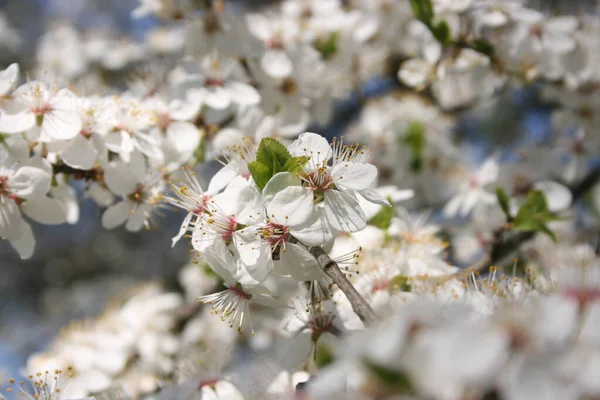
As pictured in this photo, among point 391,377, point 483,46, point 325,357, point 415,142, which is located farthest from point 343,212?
point 415,142

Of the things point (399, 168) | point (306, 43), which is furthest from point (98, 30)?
point (399, 168)

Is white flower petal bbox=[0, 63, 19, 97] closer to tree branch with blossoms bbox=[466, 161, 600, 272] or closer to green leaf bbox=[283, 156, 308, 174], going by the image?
green leaf bbox=[283, 156, 308, 174]

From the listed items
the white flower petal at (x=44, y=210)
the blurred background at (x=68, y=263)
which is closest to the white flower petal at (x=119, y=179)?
the white flower petal at (x=44, y=210)

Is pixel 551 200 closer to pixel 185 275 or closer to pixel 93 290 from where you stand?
pixel 185 275

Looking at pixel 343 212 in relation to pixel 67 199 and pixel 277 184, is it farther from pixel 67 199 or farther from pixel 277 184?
pixel 67 199

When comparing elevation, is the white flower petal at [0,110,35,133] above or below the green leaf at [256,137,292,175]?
below

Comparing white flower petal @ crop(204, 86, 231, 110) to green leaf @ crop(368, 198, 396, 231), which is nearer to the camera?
green leaf @ crop(368, 198, 396, 231)

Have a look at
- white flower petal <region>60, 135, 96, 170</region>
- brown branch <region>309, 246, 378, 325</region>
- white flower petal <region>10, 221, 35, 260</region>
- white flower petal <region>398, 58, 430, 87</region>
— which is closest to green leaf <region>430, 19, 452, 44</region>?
white flower petal <region>398, 58, 430, 87</region>
